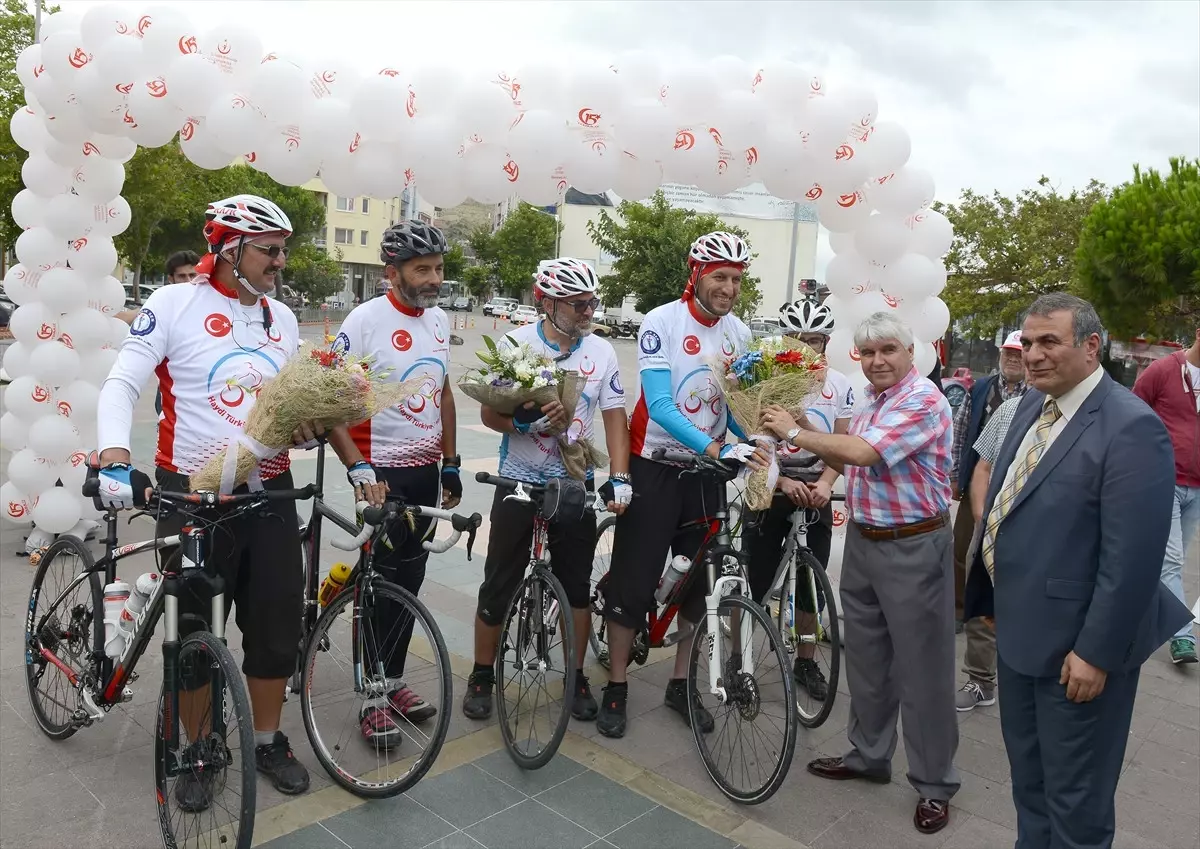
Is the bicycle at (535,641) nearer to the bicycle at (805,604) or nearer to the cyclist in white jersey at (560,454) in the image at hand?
the cyclist in white jersey at (560,454)

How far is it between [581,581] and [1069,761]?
2.14 metres

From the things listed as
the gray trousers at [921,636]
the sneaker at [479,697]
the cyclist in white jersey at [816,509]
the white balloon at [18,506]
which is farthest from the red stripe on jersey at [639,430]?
the white balloon at [18,506]

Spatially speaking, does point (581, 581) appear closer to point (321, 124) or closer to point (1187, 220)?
point (321, 124)

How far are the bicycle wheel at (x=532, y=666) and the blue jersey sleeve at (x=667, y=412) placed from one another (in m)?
0.82

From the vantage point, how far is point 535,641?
155 inches

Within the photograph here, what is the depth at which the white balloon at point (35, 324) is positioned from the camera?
6176mm

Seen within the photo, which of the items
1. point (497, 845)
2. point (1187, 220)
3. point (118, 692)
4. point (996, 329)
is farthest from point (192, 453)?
point (996, 329)

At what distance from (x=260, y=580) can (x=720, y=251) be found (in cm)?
237

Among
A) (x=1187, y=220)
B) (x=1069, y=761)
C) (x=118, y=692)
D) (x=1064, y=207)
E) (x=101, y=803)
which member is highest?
(x=1064, y=207)

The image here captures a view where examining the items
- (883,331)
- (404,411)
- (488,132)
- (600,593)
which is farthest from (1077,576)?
(488,132)

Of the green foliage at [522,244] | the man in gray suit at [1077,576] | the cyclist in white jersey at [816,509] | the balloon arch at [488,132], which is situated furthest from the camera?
the green foliage at [522,244]

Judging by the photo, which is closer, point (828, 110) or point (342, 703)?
point (342, 703)

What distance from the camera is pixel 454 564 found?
266 inches

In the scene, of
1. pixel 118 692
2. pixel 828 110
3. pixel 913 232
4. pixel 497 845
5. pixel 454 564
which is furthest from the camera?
pixel 454 564
